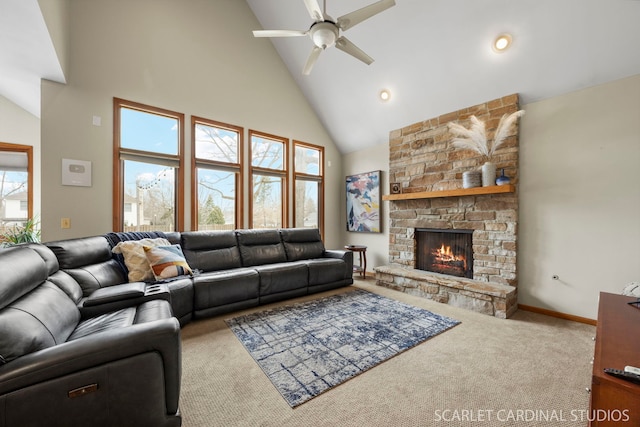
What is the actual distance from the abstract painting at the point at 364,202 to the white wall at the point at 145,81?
1.68 m

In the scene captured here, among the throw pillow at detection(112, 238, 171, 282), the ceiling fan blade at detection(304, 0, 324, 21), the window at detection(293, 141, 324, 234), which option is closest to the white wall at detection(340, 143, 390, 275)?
the window at detection(293, 141, 324, 234)

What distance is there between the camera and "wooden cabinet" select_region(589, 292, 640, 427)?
0.92 metres

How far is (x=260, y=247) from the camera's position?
4.09m

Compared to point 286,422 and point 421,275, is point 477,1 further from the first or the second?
point 286,422

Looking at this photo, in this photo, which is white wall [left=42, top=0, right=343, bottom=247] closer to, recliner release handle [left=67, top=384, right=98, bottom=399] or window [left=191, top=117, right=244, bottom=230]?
window [left=191, top=117, right=244, bottom=230]

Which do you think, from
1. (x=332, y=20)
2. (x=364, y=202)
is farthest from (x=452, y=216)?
(x=332, y=20)

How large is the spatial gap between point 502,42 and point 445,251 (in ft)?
9.27

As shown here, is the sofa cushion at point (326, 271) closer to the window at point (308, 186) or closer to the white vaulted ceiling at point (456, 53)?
the window at point (308, 186)

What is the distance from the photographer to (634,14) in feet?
7.79

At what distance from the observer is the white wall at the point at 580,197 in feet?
8.68

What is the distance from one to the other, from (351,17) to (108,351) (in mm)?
3003

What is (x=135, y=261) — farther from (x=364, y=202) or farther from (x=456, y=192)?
(x=456, y=192)

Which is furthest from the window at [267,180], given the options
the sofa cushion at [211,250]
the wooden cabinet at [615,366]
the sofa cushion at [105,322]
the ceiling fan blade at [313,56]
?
the wooden cabinet at [615,366]

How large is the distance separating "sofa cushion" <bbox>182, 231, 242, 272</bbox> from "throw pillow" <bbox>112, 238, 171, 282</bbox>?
0.67 metres
